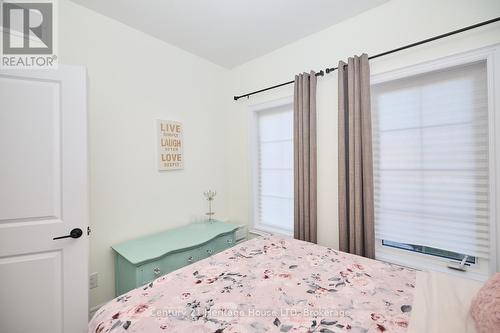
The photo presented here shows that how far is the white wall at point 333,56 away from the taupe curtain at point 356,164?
167 mm

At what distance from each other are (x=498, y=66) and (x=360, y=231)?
145cm

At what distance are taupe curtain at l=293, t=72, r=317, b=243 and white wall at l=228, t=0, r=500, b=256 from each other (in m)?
0.10

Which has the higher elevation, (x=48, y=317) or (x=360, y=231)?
(x=360, y=231)

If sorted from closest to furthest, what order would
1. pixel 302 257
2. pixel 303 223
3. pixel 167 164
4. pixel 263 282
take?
pixel 263 282
pixel 302 257
pixel 303 223
pixel 167 164

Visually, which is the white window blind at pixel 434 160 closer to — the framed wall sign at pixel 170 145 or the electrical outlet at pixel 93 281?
the framed wall sign at pixel 170 145

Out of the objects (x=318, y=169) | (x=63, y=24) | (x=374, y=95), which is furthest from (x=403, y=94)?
(x=63, y=24)

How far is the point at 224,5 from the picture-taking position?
1.84m

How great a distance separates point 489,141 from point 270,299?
5.76 ft

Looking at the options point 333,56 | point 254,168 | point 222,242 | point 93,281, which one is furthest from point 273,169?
point 93,281

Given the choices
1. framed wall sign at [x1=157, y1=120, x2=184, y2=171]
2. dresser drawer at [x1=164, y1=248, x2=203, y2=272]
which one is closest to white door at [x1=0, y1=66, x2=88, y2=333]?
Result: dresser drawer at [x1=164, y1=248, x2=203, y2=272]

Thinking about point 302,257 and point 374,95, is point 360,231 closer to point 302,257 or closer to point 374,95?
point 302,257

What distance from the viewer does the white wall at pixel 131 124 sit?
73.5 inches

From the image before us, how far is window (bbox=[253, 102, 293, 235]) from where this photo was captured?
101 inches

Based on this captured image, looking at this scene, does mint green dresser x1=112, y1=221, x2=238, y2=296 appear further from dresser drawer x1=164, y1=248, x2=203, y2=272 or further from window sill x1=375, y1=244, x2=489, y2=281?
window sill x1=375, y1=244, x2=489, y2=281
